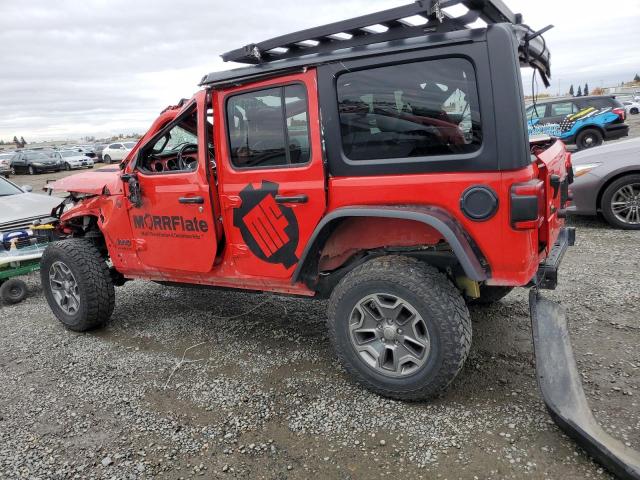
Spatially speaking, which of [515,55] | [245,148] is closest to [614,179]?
[515,55]

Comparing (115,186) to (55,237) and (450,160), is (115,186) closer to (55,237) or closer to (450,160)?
(55,237)

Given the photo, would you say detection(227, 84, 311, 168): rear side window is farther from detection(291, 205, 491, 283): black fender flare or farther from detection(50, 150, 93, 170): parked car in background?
detection(50, 150, 93, 170): parked car in background

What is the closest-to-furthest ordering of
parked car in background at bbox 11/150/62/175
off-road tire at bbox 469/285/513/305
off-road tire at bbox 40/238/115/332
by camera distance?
off-road tire at bbox 469/285/513/305
off-road tire at bbox 40/238/115/332
parked car in background at bbox 11/150/62/175

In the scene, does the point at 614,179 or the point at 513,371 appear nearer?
the point at 513,371

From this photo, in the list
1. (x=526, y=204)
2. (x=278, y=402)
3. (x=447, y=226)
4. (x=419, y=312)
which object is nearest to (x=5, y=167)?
(x=278, y=402)

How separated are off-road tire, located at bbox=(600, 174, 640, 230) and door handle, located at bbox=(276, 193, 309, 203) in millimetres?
5208

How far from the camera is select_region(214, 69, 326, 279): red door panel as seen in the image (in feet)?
10.00

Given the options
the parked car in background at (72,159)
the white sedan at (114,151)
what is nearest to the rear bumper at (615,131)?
the parked car in background at (72,159)

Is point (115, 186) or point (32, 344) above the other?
point (115, 186)

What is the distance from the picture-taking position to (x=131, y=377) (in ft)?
11.6

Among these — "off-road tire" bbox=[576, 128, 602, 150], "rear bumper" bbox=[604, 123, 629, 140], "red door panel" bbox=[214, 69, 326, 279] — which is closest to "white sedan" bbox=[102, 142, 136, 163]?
"off-road tire" bbox=[576, 128, 602, 150]

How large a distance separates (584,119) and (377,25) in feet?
47.9

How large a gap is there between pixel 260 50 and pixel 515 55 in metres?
1.54

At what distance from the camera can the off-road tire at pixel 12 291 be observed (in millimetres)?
5394
